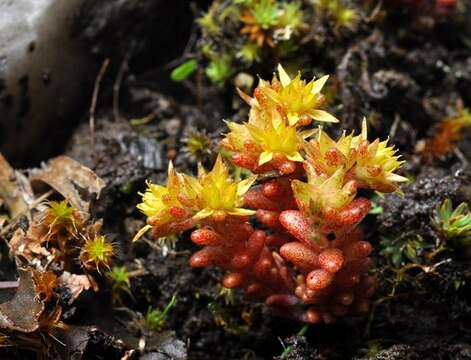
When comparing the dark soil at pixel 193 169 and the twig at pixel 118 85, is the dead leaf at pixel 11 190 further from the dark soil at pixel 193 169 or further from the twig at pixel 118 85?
the twig at pixel 118 85

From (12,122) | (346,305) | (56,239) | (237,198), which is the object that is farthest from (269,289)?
(12,122)

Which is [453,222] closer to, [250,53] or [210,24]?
[250,53]

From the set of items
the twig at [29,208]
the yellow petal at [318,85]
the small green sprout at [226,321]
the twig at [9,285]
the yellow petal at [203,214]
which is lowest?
the small green sprout at [226,321]

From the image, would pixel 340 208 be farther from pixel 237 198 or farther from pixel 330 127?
pixel 330 127

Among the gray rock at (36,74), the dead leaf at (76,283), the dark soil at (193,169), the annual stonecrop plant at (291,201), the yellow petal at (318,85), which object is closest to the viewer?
the annual stonecrop plant at (291,201)

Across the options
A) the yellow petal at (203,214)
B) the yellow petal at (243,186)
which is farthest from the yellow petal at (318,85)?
the yellow petal at (203,214)
